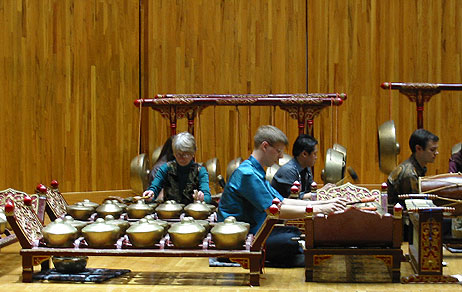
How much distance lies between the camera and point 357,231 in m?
3.74

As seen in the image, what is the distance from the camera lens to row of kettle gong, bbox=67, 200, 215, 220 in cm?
466

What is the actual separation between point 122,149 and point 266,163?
12.3 ft

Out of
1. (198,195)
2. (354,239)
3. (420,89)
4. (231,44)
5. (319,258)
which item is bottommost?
(319,258)

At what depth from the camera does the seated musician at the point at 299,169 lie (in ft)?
15.0

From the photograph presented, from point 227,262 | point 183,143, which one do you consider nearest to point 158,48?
point 183,143

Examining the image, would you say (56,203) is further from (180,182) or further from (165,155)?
(165,155)

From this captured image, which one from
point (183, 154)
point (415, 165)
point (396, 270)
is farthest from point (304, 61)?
point (396, 270)

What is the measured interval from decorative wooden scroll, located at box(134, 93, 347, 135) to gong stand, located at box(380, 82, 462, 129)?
44 cm

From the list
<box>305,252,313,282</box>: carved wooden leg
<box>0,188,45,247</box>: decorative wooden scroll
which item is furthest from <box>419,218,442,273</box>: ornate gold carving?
<box>0,188,45,247</box>: decorative wooden scroll

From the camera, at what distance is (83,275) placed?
3791 mm

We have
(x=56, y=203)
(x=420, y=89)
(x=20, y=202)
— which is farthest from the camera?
(x=420, y=89)

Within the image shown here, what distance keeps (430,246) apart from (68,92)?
14.7 ft

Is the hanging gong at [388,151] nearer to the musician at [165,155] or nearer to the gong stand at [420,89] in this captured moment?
the gong stand at [420,89]

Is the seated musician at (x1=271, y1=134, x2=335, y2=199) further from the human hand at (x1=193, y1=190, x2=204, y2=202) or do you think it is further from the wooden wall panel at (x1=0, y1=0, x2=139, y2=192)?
the wooden wall panel at (x1=0, y1=0, x2=139, y2=192)
